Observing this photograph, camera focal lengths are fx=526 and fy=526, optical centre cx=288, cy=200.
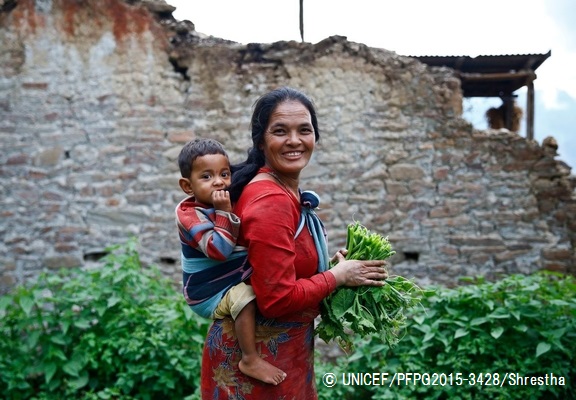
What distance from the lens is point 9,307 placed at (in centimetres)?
431

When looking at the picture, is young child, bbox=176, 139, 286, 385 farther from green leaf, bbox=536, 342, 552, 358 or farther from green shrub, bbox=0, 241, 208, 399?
green leaf, bbox=536, 342, 552, 358

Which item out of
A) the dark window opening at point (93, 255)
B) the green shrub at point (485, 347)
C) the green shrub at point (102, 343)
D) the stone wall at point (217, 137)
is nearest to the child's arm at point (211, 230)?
the green shrub at point (485, 347)

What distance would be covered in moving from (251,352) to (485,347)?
8.24 ft

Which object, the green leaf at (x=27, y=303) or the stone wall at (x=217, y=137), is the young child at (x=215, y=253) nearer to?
the green leaf at (x=27, y=303)

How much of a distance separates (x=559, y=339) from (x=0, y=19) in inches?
227

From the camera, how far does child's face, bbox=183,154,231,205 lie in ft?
6.58

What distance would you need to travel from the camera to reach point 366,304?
78.8 inches

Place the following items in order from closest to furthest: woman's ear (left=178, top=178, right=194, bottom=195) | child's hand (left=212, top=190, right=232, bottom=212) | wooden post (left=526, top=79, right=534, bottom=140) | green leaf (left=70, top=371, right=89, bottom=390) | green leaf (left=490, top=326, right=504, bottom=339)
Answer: child's hand (left=212, top=190, right=232, bottom=212), woman's ear (left=178, top=178, right=194, bottom=195), green leaf (left=490, top=326, right=504, bottom=339), green leaf (left=70, top=371, right=89, bottom=390), wooden post (left=526, top=79, right=534, bottom=140)

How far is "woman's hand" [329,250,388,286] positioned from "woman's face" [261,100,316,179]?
0.40 metres

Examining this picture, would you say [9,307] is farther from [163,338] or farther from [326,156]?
[326,156]

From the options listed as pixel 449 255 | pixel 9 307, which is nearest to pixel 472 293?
A: pixel 449 255

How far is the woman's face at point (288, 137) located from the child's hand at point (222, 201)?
221mm

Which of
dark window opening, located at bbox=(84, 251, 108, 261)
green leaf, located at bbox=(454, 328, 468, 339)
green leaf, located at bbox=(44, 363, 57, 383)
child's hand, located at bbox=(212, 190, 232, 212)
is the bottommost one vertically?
green leaf, located at bbox=(44, 363, 57, 383)

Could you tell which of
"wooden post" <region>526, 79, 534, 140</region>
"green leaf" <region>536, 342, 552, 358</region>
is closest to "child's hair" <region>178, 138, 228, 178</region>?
"green leaf" <region>536, 342, 552, 358</region>
